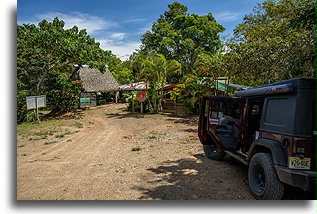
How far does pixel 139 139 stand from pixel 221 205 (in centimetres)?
602

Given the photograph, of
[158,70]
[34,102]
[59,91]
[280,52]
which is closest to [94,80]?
[59,91]

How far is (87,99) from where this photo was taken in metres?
23.7

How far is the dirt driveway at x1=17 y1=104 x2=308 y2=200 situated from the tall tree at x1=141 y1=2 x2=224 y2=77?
2127cm

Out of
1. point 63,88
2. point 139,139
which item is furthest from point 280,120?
point 63,88

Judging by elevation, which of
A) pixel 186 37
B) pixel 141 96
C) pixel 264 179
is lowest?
pixel 264 179

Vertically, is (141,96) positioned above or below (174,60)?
below

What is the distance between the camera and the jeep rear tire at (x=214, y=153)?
18.8 ft

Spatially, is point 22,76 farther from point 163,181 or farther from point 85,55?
point 163,181

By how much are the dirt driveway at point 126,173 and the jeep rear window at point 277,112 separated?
4.66ft

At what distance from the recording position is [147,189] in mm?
4172

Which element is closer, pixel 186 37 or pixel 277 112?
pixel 277 112

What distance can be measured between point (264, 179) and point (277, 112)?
1.18 m

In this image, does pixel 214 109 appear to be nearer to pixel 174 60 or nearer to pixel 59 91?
pixel 174 60

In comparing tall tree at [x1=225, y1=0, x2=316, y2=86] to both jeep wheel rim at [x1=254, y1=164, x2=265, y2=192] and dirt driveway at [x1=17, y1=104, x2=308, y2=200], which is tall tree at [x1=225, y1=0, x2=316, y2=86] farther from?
dirt driveway at [x1=17, y1=104, x2=308, y2=200]
